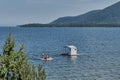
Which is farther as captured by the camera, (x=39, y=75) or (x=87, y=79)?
(x=87, y=79)

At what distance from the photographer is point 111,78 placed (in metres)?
73.0

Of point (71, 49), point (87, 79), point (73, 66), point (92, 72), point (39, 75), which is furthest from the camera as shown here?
point (71, 49)

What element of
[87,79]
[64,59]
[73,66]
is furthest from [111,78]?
[64,59]

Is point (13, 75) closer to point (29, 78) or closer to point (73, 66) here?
point (29, 78)

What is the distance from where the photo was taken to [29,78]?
28125 millimetres

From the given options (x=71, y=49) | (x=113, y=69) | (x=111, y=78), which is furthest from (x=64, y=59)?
(x=111, y=78)

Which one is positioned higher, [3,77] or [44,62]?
[3,77]

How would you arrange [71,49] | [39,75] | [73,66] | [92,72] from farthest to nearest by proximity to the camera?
[71,49]
[73,66]
[92,72]
[39,75]

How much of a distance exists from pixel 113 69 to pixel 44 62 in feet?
63.9

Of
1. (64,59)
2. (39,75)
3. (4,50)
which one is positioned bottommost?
(64,59)

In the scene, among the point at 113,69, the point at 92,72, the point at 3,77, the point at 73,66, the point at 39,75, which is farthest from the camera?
the point at 73,66

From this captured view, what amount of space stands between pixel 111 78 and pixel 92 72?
27.4 ft

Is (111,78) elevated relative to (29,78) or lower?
lower

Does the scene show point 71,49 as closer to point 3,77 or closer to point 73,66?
point 73,66
